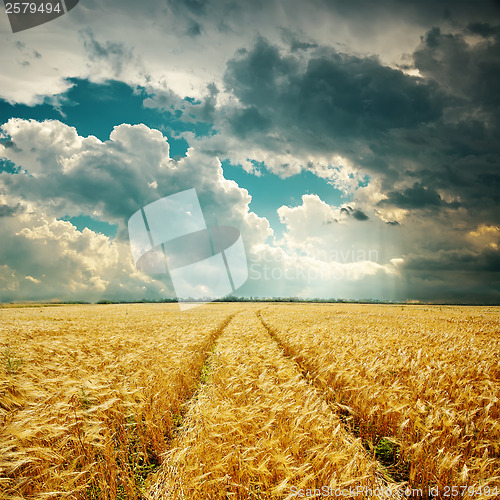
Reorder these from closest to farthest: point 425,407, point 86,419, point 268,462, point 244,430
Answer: point 268,462
point 244,430
point 86,419
point 425,407

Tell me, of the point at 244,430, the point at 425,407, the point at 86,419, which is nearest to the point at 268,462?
the point at 244,430

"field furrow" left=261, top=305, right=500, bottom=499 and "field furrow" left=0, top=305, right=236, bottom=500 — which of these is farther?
"field furrow" left=261, top=305, right=500, bottom=499

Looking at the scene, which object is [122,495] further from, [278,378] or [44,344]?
[44,344]

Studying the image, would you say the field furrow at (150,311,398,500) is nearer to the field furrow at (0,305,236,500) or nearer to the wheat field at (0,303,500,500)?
the wheat field at (0,303,500,500)

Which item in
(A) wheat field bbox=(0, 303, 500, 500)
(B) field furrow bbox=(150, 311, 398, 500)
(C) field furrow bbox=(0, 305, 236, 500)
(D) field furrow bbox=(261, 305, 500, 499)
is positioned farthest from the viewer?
(D) field furrow bbox=(261, 305, 500, 499)

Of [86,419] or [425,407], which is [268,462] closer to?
[86,419]

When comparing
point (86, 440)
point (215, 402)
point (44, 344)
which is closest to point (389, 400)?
point (215, 402)

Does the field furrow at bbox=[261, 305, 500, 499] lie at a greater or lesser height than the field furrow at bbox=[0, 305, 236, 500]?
lesser

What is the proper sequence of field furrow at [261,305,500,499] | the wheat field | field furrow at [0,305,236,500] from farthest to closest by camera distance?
field furrow at [261,305,500,499], field furrow at [0,305,236,500], the wheat field

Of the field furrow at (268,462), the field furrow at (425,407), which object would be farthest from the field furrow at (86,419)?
the field furrow at (425,407)

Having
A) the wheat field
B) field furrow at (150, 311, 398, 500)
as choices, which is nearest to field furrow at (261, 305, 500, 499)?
the wheat field

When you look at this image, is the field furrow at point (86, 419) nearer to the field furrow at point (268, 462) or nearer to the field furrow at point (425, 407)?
the field furrow at point (268, 462)

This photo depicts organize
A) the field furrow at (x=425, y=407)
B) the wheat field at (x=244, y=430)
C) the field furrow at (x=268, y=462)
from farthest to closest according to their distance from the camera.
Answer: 1. the field furrow at (x=425, y=407)
2. the wheat field at (x=244, y=430)
3. the field furrow at (x=268, y=462)

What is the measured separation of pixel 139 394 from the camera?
4859 mm
